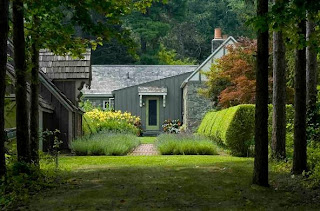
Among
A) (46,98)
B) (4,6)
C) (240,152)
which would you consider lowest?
(240,152)

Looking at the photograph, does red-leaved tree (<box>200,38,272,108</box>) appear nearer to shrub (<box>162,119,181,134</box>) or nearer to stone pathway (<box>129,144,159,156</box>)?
stone pathway (<box>129,144,159,156</box>)

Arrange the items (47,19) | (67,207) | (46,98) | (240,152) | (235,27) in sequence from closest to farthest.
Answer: (67,207), (47,19), (240,152), (46,98), (235,27)

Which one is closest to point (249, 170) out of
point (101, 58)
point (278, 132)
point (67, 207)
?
point (278, 132)

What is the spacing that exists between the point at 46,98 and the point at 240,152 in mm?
7160

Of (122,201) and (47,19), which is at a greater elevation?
(47,19)

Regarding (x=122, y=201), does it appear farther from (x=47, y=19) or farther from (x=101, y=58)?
(x=101, y=58)

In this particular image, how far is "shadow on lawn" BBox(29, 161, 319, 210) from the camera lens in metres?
6.61

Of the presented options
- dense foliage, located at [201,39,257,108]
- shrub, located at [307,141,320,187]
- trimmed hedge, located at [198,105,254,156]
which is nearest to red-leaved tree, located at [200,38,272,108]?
dense foliage, located at [201,39,257,108]

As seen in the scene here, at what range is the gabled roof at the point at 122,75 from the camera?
1332 inches

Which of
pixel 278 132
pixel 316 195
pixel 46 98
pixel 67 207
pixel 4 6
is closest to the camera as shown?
pixel 67 207

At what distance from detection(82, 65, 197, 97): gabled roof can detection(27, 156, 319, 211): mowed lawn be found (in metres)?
23.3

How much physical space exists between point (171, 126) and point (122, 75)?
6458 millimetres

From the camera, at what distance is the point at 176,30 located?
177 ft

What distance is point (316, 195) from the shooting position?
7.32 metres
